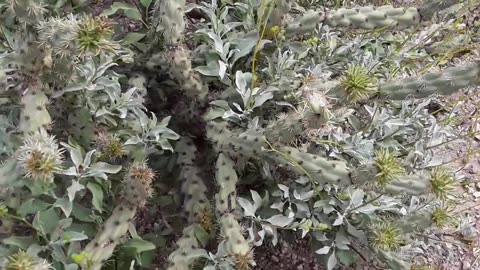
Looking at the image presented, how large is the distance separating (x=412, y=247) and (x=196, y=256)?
115 centimetres

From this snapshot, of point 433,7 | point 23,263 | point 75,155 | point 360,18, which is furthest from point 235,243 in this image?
point 433,7

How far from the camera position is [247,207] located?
2570 millimetres

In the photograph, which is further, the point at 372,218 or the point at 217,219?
the point at 372,218

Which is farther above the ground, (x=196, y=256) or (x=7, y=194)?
(x=7, y=194)

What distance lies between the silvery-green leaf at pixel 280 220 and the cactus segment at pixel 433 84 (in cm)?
68

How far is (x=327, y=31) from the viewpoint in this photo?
3.17 metres

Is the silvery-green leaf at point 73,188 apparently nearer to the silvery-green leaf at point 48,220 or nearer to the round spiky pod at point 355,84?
the silvery-green leaf at point 48,220

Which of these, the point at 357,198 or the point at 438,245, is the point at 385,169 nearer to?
the point at 357,198

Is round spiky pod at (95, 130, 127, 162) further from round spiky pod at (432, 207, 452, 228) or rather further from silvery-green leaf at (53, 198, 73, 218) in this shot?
round spiky pod at (432, 207, 452, 228)

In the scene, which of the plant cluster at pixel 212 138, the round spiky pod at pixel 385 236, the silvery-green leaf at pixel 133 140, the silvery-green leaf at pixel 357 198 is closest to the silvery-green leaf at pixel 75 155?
the plant cluster at pixel 212 138

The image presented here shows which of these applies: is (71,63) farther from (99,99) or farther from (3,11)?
(3,11)

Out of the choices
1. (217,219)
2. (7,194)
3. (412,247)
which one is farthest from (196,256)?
(412,247)

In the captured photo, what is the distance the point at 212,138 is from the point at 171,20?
Result: 555 mm

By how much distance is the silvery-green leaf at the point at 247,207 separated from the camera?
2.55 metres
